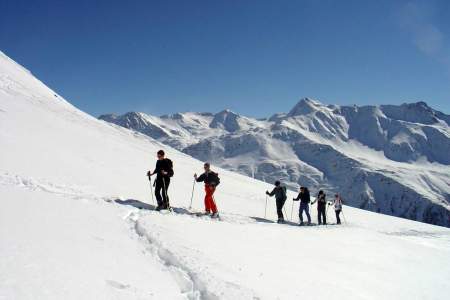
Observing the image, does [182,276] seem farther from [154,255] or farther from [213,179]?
[213,179]

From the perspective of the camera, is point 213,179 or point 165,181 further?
point 213,179

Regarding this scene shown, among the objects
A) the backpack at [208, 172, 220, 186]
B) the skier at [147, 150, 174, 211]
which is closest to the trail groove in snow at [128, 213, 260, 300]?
the skier at [147, 150, 174, 211]

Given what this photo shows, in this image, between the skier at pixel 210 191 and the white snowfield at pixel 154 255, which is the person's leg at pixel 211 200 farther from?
the white snowfield at pixel 154 255

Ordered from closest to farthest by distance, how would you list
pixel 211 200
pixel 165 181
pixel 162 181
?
pixel 162 181 → pixel 165 181 → pixel 211 200

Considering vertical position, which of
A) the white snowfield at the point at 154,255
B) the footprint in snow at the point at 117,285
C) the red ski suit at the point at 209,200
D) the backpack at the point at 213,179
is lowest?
the footprint in snow at the point at 117,285

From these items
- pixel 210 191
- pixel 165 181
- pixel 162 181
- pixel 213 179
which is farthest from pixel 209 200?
pixel 162 181

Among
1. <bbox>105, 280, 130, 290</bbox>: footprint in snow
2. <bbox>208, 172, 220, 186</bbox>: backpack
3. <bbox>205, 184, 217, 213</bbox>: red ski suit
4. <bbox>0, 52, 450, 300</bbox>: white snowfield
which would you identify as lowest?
<bbox>105, 280, 130, 290</bbox>: footprint in snow

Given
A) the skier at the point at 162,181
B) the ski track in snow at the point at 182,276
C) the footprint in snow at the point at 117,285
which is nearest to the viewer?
the footprint in snow at the point at 117,285

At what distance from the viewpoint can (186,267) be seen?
8.79 meters

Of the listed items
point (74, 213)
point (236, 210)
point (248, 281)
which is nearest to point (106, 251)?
point (248, 281)

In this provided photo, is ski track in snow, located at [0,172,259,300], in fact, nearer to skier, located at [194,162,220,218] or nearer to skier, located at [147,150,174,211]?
skier, located at [147,150,174,211]

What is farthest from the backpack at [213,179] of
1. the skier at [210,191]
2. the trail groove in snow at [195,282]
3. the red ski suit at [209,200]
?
the trail groove in snow at [195,282]

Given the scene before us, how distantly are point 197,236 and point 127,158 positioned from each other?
24980mm

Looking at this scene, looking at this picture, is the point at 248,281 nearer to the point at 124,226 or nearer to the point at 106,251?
the point at 106,251
